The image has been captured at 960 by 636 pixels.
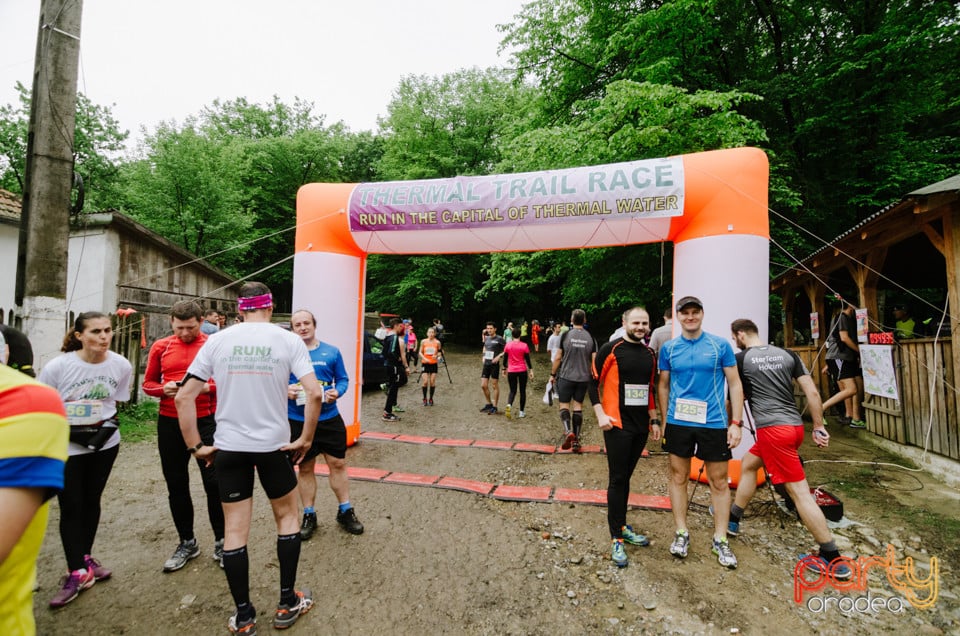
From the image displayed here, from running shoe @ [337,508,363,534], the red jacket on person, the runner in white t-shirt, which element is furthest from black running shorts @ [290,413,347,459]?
the runner in white t-shirt

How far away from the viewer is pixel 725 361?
343cm

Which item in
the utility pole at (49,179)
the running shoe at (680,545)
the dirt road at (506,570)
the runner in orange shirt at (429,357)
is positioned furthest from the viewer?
the runner in orange shirt at (429,357)

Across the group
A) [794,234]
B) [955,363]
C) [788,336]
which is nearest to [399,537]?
[955,363]

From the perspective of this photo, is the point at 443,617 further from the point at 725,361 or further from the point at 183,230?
the point at 183,230

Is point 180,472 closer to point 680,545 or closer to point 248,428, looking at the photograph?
point 248,428

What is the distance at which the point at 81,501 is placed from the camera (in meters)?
2.96

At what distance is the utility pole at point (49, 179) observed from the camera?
4.17 metres

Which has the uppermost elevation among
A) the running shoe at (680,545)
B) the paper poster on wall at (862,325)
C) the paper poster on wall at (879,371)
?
the paper poster on wall at (862,325)

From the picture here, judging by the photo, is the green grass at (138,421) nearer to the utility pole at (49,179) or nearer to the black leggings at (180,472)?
the utility pole at (49,179)

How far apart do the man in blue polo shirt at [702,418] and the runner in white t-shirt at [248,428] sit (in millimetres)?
2809

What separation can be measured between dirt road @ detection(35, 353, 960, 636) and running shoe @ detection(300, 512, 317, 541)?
0.40 ft

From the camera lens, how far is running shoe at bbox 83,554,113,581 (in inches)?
121

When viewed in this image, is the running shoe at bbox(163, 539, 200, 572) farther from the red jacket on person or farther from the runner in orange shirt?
the runner in orange shirt

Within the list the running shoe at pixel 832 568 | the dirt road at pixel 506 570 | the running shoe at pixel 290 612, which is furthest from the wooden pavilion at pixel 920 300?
the running shoe at pixel 290 612
